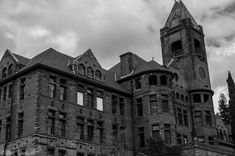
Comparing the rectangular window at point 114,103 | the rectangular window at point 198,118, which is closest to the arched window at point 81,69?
the rectangular window at point 114,103

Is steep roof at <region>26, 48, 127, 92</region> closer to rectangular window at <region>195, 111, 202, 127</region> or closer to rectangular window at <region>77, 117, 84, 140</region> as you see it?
rectangular window at <region>77, 117, 84, 140</region>

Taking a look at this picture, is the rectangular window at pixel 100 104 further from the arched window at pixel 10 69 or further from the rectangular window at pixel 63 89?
the arched window at pixel 10 69

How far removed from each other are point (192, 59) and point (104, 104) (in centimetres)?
1683

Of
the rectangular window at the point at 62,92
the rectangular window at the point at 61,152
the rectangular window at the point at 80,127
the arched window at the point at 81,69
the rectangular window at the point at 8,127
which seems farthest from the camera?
the arched window at the point at 81,69

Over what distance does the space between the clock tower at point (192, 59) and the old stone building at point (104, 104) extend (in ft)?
0.46

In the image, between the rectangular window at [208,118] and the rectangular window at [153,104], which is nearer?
the rectangular window at [153,104]

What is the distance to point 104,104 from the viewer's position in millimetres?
41844

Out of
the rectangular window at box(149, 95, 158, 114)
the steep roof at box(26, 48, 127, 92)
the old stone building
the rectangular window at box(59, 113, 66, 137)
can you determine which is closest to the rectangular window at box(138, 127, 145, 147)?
the old stone building

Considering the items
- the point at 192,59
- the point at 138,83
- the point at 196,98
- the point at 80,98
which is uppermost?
the point at 192,59

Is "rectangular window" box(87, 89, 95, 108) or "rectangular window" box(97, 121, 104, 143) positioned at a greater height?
"rectangular window" box(87, 89, 95, 108)

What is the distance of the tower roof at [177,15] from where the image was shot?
56.7 m

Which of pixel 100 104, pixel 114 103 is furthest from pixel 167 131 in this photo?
pixel 100 104

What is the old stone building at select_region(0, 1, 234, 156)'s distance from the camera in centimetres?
3572

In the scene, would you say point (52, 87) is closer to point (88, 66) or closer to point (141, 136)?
point (88, 66)
